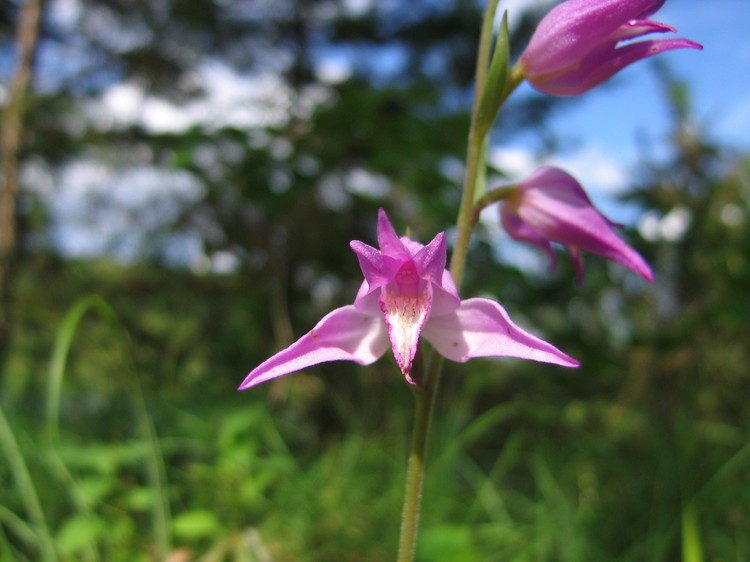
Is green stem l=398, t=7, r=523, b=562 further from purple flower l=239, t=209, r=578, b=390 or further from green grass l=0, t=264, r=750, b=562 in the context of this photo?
green grass l=0, t=264, r=750, b=562

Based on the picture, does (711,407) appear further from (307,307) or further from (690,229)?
(307,307)

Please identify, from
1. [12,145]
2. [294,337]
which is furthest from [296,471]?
[12,145]

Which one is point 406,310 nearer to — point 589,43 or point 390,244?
point 390,244

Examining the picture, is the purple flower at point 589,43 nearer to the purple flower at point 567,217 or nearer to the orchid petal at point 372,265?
the purple flower at point 567,217

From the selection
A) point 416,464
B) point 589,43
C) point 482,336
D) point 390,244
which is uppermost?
point 589,43

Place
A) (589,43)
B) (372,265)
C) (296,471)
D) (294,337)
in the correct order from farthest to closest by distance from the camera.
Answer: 1. (294,337)
2. (296,471)
3. (589,43)
4. (372,265)

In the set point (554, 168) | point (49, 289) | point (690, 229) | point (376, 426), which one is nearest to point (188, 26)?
point (49, 289)
